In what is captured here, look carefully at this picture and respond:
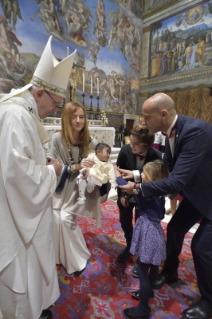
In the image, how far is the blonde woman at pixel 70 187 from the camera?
6.68 ft

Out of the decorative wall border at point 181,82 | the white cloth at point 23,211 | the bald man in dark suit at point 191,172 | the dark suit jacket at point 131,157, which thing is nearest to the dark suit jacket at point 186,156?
the bald man in dark suit at point 191,172

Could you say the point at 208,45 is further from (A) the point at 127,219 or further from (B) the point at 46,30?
(A) the point at 127,219

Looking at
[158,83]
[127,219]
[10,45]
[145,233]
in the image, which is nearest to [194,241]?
[145,233]

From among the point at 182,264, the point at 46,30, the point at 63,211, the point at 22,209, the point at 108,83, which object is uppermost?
the point at 46,30

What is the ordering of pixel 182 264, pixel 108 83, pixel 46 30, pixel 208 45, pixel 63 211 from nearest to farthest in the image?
Answer: pixel 63 211 → pixel 182 264 → pixel 46 30 → pixel 208 45 → pixel 108 83

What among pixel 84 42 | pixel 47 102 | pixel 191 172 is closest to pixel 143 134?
pixel 191 172

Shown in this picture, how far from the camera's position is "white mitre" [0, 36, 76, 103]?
144cm

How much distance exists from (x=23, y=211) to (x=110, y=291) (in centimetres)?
145

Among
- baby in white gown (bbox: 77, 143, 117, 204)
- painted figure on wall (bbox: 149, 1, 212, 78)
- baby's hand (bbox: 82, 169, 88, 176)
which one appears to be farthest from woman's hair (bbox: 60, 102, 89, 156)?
painted figure on wall (bbox: 149, 1, 212, 78)

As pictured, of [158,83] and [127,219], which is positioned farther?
[158,83]

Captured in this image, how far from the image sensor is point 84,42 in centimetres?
1030

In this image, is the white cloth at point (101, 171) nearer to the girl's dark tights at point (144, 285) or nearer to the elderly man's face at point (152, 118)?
the elderly man's face at point (152, 118)

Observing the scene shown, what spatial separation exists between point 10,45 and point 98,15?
20.4ft

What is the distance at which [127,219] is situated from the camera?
2.28m
